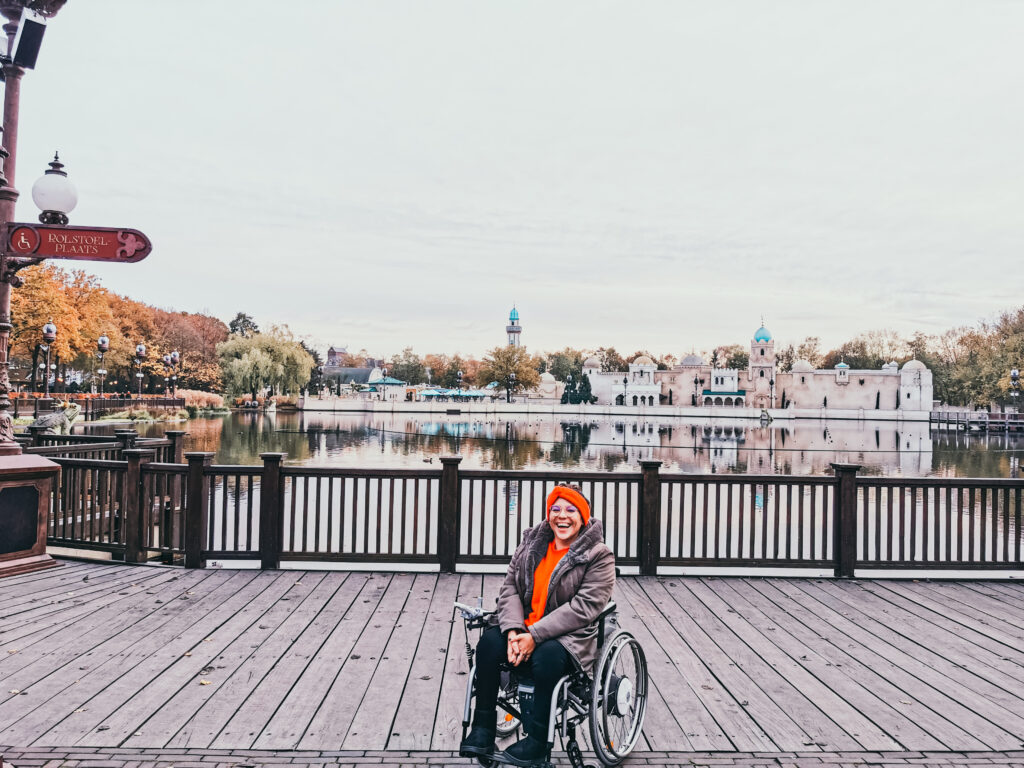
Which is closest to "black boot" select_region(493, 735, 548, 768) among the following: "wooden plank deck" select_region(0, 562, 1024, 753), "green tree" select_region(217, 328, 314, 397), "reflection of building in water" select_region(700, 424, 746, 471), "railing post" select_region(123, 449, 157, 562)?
"wooden plank deck" select_region(0, 562, 1024, 753)

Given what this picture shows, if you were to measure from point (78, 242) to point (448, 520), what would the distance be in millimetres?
4074

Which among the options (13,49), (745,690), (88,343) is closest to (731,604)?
(745,690)

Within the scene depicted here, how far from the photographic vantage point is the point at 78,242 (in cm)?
644

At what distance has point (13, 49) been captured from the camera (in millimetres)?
6645

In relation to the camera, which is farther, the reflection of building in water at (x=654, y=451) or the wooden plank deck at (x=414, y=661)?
the reflection of building in water at (x=654, y=451)

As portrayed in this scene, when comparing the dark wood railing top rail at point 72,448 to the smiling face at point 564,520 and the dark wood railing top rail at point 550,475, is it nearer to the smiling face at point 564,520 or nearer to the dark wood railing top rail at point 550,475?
the dark wood railing top rail at point 550,475

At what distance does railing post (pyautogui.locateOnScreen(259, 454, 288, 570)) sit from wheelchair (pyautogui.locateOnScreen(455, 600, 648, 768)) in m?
4.03

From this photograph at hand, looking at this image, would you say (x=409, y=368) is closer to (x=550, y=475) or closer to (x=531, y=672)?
(x=550, y=475)

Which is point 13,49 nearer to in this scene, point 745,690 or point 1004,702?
point 745,690

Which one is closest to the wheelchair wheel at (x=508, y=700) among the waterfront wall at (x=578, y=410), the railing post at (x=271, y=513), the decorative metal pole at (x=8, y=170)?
the railing post at (x=271, y=513)

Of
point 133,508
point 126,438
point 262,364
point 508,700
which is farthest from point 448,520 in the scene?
point 262,364

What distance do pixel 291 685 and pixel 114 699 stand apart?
892mm

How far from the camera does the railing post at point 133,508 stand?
7.13 meters

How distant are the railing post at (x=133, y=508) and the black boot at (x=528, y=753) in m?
5.48
